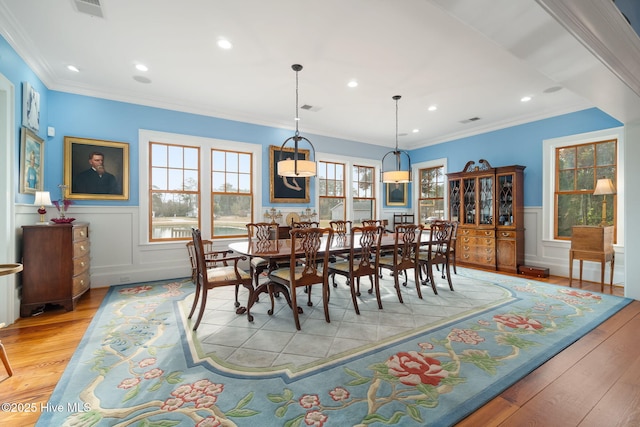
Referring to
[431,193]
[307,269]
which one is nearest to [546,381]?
[307,269]

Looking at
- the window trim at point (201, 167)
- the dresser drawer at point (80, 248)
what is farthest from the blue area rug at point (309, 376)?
the window trim at point (201, 167)

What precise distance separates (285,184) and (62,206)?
11.1 ft

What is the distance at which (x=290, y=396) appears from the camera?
1.71 m

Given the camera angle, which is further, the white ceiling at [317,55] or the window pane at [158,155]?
the window pane at [158,155]

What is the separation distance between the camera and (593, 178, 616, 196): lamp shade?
4.09m

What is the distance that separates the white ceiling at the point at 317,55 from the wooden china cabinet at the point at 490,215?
1.18 metres

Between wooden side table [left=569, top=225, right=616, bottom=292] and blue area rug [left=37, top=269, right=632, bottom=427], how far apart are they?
4.38 ft

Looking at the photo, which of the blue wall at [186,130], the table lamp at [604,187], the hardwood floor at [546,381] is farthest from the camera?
the table lamp at [604,187]

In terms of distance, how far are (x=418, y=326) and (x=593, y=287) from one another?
333 centimetres

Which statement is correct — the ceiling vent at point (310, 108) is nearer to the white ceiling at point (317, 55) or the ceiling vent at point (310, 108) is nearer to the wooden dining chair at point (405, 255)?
the white ceiling at point (317, 55)

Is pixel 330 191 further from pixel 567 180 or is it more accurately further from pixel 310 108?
pixel 567 180

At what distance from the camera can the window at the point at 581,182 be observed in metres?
4.44

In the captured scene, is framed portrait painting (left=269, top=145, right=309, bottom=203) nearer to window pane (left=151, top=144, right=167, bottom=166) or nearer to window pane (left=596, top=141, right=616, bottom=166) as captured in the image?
window pane (left=151, top=144, right=167, bottom=166)

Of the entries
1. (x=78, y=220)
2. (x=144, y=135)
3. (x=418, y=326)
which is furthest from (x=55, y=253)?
(x=418, y=326)
